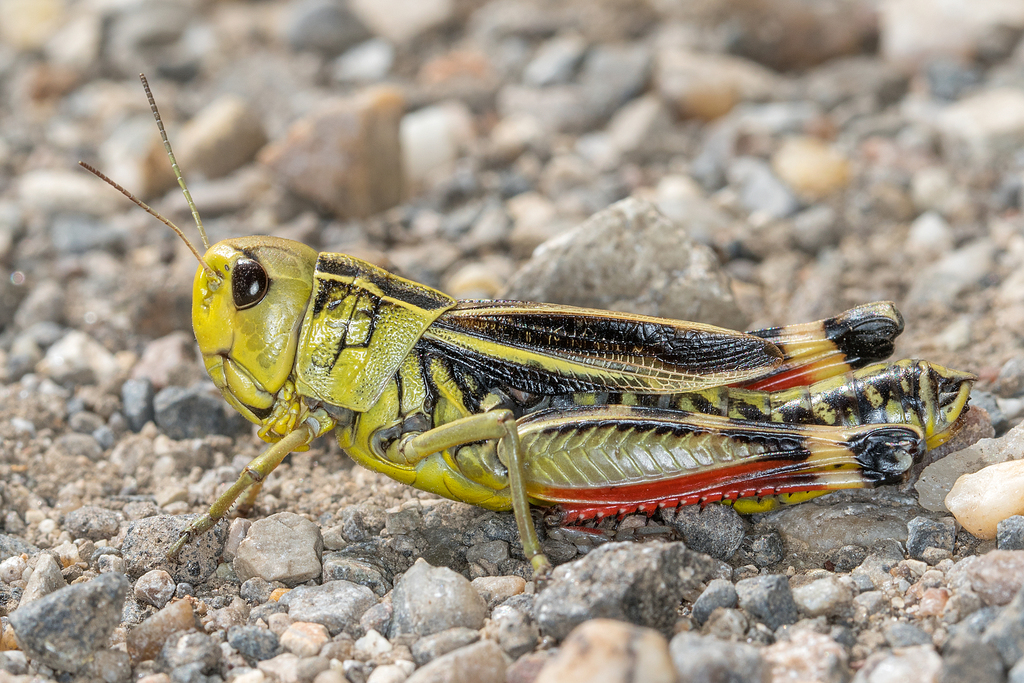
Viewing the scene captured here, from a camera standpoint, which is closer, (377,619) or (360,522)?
(377,619)

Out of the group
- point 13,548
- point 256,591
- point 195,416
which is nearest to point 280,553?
point 256,591

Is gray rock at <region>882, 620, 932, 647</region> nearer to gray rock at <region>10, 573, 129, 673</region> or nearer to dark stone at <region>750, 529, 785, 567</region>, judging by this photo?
dark stone at <region>750, 529, 785, 567</region>

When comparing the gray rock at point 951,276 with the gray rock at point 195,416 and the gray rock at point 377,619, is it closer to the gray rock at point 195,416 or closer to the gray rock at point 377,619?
the gray rock at point 377,619

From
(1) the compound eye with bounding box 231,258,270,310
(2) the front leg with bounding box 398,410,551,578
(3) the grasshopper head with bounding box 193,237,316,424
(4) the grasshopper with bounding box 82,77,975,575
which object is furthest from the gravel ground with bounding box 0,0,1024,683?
(1) the compound eye with bounding box 231,258,270,310

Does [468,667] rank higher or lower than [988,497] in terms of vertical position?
lower

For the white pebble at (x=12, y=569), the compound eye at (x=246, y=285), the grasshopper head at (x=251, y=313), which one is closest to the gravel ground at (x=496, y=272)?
the white pebble at (x=12, y=569)

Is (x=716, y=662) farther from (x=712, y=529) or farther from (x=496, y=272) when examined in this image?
(x=496, y=272)

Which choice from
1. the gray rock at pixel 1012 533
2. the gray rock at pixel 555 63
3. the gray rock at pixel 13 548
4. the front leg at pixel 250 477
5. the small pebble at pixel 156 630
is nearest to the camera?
the small pebble at pixel 156 630
